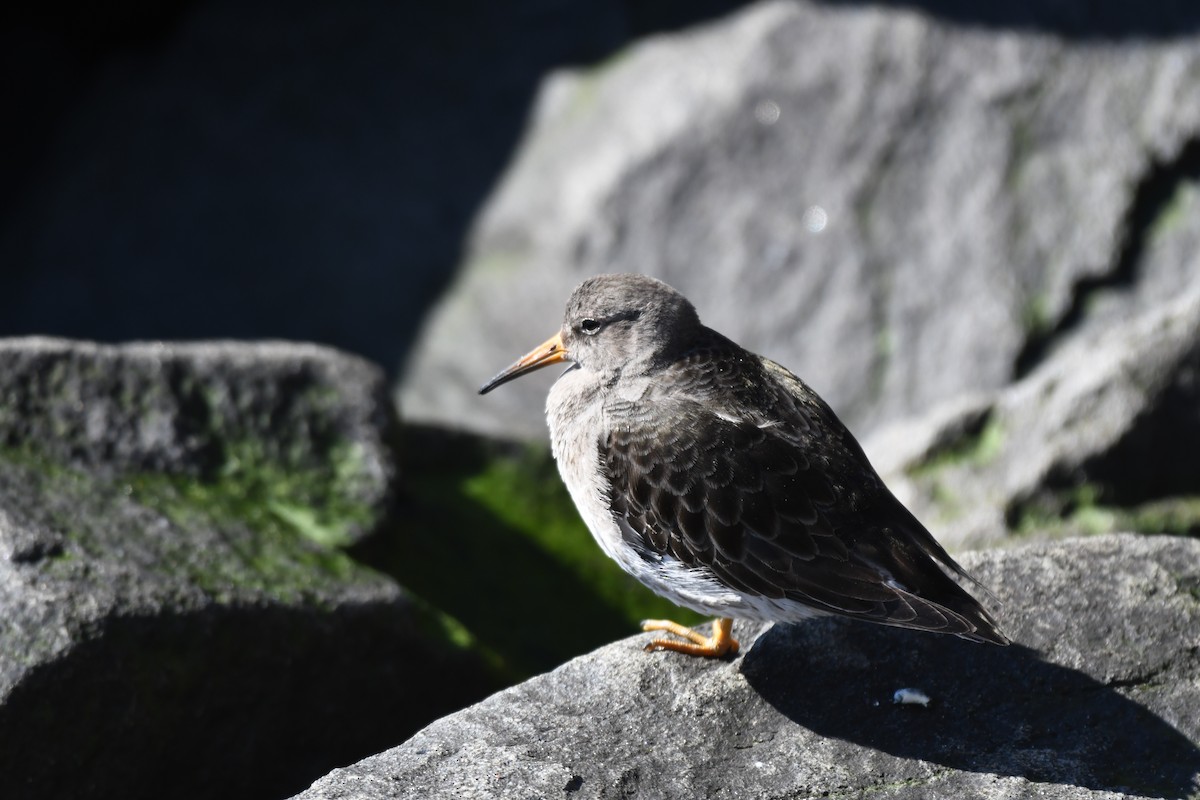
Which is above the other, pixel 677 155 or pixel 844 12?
pixel 844 12

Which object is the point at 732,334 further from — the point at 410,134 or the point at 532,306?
the point at 410,134

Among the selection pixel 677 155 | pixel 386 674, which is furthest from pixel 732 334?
pixel 386 674

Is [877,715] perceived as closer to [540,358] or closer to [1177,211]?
[540,358]

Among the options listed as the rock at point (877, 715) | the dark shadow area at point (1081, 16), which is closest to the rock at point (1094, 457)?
the rock at point (877, 715)

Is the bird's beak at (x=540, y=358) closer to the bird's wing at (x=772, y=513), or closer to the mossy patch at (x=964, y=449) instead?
the bird's wing at (x=772, y=513)

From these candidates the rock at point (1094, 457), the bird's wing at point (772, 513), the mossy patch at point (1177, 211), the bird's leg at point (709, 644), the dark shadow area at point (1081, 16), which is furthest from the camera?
the dark shadow area at point (1081, 16)

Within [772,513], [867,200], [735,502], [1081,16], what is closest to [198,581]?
[735,502]
